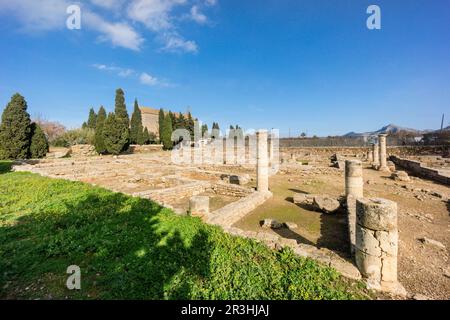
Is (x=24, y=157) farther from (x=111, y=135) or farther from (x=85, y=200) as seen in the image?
(x=85, y=200)

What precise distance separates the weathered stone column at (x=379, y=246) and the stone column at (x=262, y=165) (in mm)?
6398

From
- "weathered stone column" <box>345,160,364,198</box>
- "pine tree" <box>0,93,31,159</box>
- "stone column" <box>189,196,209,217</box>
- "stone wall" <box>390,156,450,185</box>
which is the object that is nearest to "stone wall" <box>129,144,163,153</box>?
"pine tree" <box>0,93,31,159</box>

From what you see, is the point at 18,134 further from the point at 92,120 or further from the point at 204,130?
the point at 204,130

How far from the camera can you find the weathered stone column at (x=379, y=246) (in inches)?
136

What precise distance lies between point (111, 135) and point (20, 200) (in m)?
Answer: 22.2

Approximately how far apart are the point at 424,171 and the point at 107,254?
1909 centimetres

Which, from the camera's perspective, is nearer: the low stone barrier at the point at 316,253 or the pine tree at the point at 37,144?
the low stone barrier at the point at 316,253

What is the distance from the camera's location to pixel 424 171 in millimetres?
14516

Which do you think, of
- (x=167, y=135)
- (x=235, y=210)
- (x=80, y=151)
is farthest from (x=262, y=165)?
(x=167, y=135)

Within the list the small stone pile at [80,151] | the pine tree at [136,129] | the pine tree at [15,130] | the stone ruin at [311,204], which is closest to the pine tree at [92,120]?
the pine tree at [136,129]

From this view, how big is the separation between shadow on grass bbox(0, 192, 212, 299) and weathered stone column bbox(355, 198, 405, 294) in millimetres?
2730

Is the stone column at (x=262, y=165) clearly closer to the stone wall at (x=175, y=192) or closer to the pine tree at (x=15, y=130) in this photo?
the stone wall at (x=175, y=192)

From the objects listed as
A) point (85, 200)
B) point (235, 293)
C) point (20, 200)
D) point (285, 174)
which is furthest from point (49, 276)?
point (285, 174)

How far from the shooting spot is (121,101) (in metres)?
33.7
